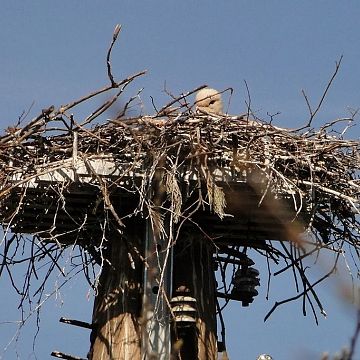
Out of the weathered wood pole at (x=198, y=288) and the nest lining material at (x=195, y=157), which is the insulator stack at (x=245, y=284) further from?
the nest lining material at (x=195, y=157)

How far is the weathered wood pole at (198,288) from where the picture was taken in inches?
214

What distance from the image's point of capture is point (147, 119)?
217 inches

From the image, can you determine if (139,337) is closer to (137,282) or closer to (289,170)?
(137,282)

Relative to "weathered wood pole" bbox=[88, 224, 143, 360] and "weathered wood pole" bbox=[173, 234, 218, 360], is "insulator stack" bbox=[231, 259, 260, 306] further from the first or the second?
"weathered wood pole" bbox=[88, 224, 143, 360]

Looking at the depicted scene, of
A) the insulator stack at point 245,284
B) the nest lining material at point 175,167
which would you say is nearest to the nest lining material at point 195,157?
the nest lining material at point 175,167

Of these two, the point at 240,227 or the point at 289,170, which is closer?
the point at 289,170

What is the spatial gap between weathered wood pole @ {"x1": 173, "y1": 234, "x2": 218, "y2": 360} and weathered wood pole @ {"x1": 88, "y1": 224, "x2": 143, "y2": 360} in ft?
0.90

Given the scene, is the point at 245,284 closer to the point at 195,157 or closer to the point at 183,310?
the point at 183,310

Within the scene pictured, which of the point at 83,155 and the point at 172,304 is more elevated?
the point at 83,155

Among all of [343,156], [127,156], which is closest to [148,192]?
[127,156]

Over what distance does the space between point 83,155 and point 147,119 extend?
1.63 ft

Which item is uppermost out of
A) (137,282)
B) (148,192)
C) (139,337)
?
(148,192)

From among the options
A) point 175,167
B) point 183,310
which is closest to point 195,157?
point 175,167

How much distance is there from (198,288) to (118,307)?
0.57 meters
